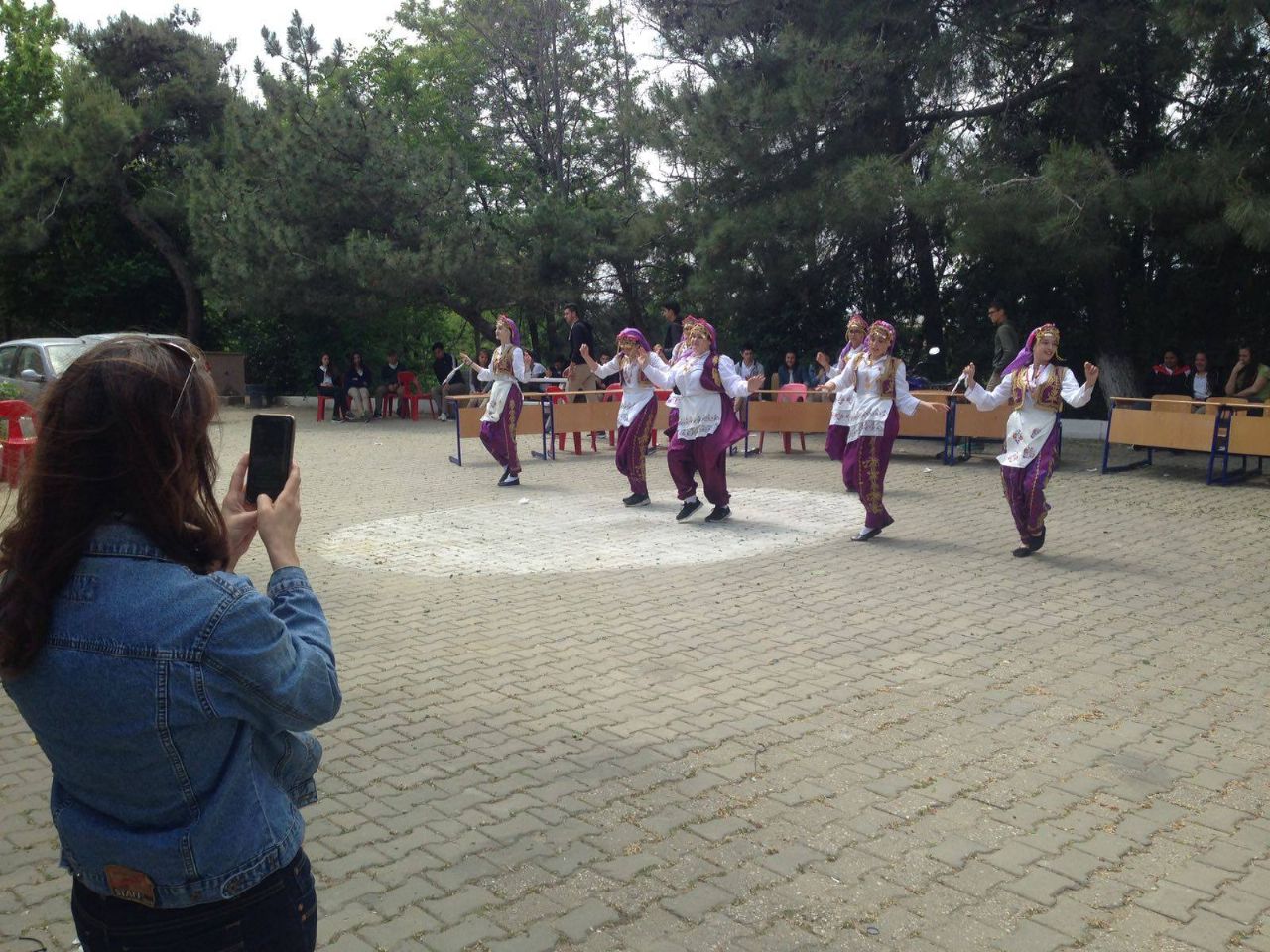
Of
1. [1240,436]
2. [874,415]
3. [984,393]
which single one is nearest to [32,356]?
[874,415]

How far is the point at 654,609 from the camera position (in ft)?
23.3

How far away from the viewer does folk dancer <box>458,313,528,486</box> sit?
13.0 m

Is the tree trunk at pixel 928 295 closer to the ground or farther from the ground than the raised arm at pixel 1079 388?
farther from the ground

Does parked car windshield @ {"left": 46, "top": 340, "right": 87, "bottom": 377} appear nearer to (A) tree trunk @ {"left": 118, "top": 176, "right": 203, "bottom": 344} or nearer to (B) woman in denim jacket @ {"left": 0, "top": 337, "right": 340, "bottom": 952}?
(A) tree trunk @ {"left": 118, "top": 176, "right": 203, "bottom": 344}

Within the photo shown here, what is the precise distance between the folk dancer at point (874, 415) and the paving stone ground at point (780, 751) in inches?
17.5

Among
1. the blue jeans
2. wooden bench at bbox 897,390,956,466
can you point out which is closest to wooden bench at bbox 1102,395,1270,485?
wooden bench at bbox 897,390,956,466

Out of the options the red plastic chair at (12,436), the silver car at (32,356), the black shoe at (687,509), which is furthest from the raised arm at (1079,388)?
the silver car at (32,356)

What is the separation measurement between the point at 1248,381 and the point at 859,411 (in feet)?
26.8

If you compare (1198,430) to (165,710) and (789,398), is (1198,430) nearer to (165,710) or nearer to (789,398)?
(789,398)

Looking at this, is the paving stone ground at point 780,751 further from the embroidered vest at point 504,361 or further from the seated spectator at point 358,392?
the seated spectator at point 358,392

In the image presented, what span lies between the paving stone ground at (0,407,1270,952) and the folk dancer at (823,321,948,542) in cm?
44

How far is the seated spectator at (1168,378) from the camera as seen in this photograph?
51.4 ft

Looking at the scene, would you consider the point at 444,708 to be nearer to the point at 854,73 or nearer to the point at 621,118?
the point at 854,73

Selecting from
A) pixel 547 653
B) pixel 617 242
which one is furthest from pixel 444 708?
pixel 617 242
